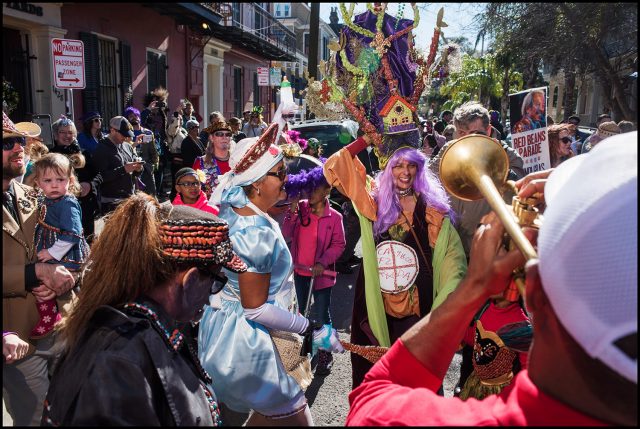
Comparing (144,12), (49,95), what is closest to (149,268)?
(49,95)

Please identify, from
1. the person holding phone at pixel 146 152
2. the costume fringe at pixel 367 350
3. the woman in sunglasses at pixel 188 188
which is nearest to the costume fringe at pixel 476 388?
the costume fringe at pixel 367 350

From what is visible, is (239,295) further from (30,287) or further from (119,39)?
(119,39)

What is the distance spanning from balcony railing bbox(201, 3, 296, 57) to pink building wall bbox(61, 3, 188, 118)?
4.97 feet

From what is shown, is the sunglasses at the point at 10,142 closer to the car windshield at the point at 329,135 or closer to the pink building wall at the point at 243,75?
the car windshield at the point at 329,135

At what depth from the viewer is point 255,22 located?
2314 centimetres

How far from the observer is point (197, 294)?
1.59 meters

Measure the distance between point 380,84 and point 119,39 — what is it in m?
10.8

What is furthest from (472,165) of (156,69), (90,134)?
(156,69)

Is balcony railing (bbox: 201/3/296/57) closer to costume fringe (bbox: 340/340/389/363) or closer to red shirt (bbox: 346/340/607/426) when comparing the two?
costume fringe (bbox: 340/340/389/363)

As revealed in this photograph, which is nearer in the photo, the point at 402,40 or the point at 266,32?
the point at 402,40

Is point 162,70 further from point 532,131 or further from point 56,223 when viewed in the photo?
point 532,131

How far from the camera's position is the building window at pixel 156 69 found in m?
14.2

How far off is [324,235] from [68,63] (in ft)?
15.0

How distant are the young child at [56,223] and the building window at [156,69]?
451 inches
